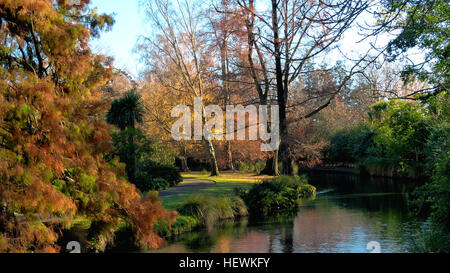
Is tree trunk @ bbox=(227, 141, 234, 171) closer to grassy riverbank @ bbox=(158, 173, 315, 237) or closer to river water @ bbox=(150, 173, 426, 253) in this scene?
grassy riverbank @ bbox=(158, 173, 315, 237)

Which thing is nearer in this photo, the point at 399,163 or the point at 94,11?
the point at 94,11

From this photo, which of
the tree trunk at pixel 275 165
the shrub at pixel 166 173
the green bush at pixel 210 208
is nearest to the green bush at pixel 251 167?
the tree trunk at pixel 275 165

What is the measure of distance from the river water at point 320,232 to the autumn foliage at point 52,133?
368 centimetres

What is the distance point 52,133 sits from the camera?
21.8ft

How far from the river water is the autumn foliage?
3.68 meters

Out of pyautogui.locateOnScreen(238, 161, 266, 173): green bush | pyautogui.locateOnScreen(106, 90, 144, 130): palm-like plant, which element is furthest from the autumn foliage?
pyautogui.locateOnScreen(238, 161, 266, 173): green bush

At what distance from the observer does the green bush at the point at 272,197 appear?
56.4ft

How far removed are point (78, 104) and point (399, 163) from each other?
2366 cm

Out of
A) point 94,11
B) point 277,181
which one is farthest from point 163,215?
point 277,181

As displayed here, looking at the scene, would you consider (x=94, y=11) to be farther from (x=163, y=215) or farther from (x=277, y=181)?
(x=277, y=181)

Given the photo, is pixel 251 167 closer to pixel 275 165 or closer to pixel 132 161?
pixel 275 165

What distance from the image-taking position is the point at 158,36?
93.1ft
